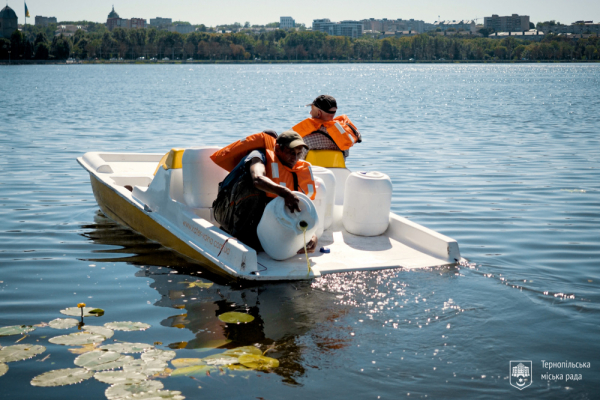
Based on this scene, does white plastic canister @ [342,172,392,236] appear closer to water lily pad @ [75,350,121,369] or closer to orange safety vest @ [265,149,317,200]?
orange safety vest @ [265,149,317,200]

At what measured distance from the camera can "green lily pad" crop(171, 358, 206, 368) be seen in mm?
4012

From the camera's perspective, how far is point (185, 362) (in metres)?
4.05

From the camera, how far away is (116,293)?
555 centimetres

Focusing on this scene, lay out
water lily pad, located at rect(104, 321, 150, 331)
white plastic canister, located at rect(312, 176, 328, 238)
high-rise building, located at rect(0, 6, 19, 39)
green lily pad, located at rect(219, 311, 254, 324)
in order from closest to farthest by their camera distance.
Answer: water lily pad, located at rect(104, 321, 150, 331), green lily pad, located at rect(219, 311, 254, 324), white plastic canister, located at rect(312, 176, 328, 238), high-rise building, located at rect(0, 6, 19, 39)

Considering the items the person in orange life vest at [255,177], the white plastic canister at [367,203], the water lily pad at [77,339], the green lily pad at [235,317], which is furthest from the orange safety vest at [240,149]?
the water lily pad at [77,339]

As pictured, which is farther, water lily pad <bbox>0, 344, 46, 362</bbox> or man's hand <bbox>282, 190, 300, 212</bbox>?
man's hand <bbox>282, 190, 300, 212</bbox>

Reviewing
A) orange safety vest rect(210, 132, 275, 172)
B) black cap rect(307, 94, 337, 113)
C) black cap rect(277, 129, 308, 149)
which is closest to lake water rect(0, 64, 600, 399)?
orange safety vest rect(210, 132, 275, 172)

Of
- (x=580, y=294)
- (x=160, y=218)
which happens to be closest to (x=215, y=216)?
(x=160, y=218)

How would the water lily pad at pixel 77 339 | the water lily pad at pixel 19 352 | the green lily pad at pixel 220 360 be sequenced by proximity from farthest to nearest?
the water lily pad at pixel 77 339
the water lily pad at pixel 19 352
the green lily pad at pixel 220 360

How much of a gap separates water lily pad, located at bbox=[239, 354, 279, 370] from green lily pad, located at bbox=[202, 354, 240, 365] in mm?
51

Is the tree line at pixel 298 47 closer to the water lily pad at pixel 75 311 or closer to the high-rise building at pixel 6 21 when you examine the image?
the high-rise building at pixel 6 21

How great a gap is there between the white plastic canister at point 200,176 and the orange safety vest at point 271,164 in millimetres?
358

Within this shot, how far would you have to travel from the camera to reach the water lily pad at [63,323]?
4.70 m

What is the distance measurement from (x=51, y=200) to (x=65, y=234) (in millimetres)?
2095
